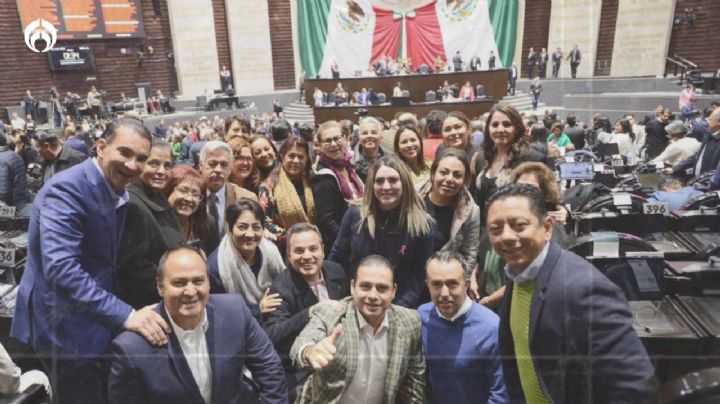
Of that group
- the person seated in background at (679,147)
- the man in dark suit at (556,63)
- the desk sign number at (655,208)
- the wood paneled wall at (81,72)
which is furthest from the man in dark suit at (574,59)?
the desk sign number at (655,208)

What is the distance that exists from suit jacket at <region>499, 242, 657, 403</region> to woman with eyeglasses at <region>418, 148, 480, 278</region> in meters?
0.75

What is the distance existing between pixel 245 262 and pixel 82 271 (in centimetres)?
63

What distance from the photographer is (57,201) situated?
104cm

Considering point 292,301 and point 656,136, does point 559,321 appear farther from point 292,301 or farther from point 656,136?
point 656,136

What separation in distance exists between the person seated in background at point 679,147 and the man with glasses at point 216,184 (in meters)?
3.61

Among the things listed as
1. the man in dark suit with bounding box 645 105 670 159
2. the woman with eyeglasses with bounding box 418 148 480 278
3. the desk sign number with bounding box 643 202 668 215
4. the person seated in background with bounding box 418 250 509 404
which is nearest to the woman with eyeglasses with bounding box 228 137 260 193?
the woman with eyeglasses with bounding box 418 148 480 278

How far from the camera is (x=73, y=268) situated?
100 centimetres

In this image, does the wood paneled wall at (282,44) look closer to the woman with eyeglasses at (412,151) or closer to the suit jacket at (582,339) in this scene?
the woman with eyeglasses at (412,151)

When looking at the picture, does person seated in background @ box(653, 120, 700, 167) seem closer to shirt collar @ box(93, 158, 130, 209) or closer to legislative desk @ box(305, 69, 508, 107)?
shirt collar @ box(93, 158, 130, 209)

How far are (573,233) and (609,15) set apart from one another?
11.1 m

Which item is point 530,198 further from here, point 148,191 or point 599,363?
point 148,191

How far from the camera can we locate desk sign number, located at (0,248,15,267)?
179 centimetres

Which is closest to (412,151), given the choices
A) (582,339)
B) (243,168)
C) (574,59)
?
(243,168)

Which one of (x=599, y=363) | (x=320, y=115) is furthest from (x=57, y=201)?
(x=320, y=115)
